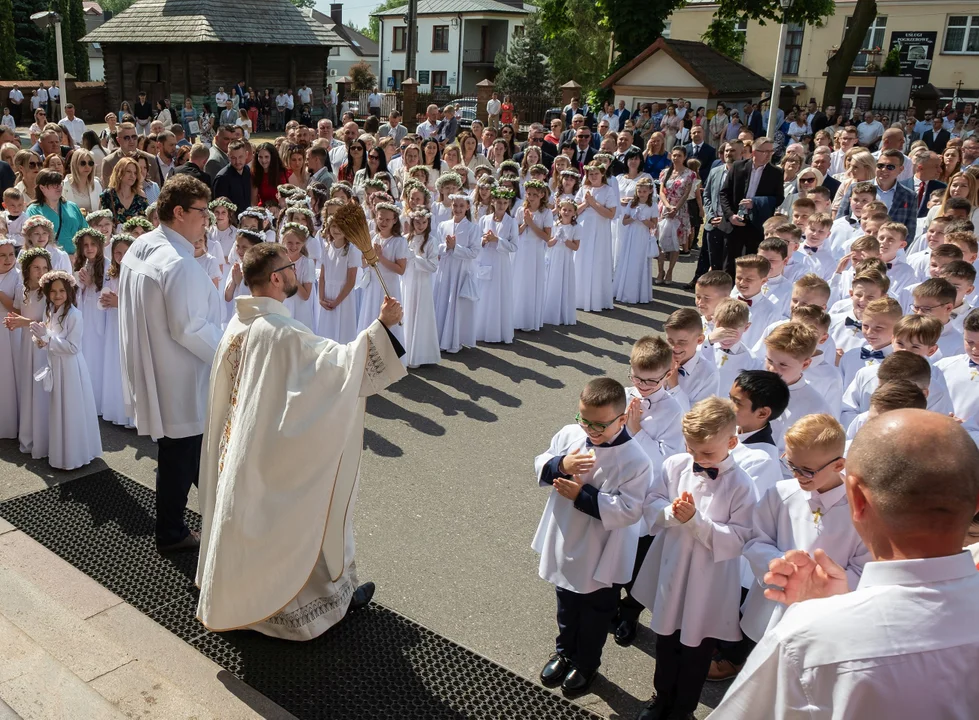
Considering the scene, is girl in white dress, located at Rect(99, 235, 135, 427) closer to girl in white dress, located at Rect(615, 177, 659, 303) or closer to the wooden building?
girl in white dress, located at Rect(615, 177, 659, 303)

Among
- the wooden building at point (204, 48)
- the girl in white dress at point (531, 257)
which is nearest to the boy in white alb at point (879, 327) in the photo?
the girl in white dress at point (531, 257)

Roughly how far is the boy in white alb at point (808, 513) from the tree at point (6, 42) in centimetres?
4927

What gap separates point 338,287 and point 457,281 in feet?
5.95

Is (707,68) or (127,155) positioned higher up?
(707,68)

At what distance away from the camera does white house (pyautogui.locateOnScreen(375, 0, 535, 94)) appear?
235 ft

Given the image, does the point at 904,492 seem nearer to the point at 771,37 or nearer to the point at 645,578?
the point at 645,578

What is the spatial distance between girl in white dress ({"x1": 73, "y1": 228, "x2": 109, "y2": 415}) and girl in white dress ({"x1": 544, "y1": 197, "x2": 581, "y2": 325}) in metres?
5.72

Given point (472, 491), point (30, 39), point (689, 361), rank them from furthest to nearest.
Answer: point (30, 39) → point (472, 491) → point (689, 361)

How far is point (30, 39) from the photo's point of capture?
51719mm

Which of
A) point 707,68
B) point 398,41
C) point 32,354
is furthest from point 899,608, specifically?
point 398,41

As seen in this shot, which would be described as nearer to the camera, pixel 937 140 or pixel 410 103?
pixel 937 140

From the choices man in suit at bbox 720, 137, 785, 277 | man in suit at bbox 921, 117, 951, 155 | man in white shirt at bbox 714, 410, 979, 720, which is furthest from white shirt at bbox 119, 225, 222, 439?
man in suit at bbox 921, 117, 951, 155

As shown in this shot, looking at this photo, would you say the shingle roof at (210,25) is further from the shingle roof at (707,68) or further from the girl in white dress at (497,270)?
the girl in white dress at (497,270)

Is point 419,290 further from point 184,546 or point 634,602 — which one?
point 634,602
